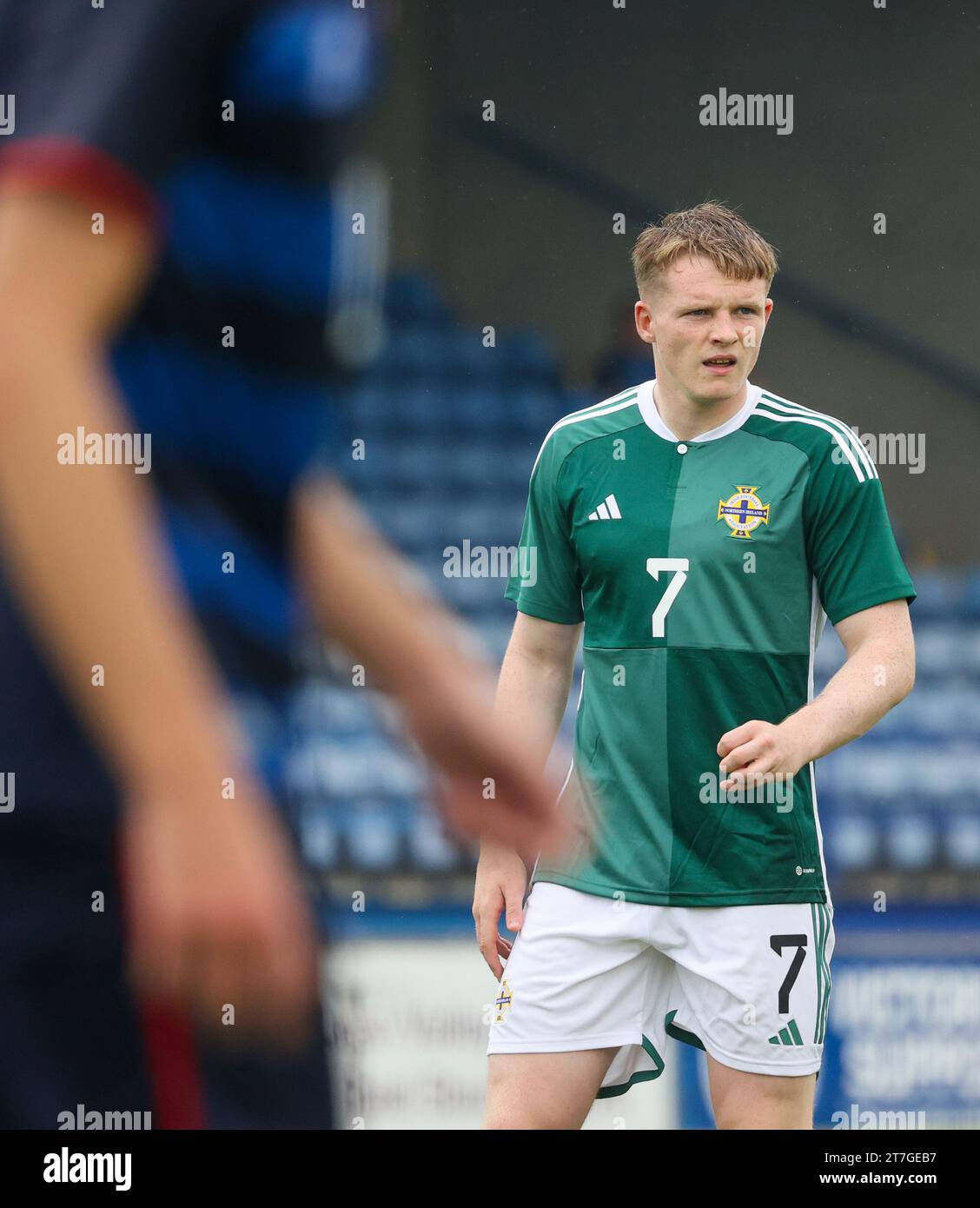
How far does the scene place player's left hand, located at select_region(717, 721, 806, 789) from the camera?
5.73 feet

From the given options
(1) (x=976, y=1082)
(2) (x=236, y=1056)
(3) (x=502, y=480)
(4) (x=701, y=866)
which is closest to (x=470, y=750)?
(2) (x=236, y=1056)

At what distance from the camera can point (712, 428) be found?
7.54 feet

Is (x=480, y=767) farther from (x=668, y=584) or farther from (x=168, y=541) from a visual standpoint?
(x=668, y=584)

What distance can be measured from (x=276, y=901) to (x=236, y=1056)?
257 mm

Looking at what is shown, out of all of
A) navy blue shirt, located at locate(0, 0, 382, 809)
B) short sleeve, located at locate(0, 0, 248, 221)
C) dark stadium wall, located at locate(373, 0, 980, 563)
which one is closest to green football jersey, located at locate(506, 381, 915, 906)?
navy blue shirt, located at locate(0, 0, 382, 809)

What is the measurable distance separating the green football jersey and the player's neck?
0.07m

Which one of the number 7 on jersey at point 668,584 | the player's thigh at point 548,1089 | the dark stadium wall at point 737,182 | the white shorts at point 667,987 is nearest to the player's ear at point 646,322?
the number 7 on jersey at point 668,584

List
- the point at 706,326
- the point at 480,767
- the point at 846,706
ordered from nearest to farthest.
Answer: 1. the point at 480,767
2. the point at 846,706
3. the point at 706,326

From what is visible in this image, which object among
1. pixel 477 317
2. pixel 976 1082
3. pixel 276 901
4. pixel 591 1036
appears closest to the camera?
pixel 276 901

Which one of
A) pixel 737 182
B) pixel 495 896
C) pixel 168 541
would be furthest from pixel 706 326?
pixel 737 182

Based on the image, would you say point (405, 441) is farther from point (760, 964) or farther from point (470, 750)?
point (470, 750)

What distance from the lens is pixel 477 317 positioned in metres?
5.43

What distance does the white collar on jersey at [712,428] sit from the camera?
229 cm

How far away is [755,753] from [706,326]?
73 centimetres
